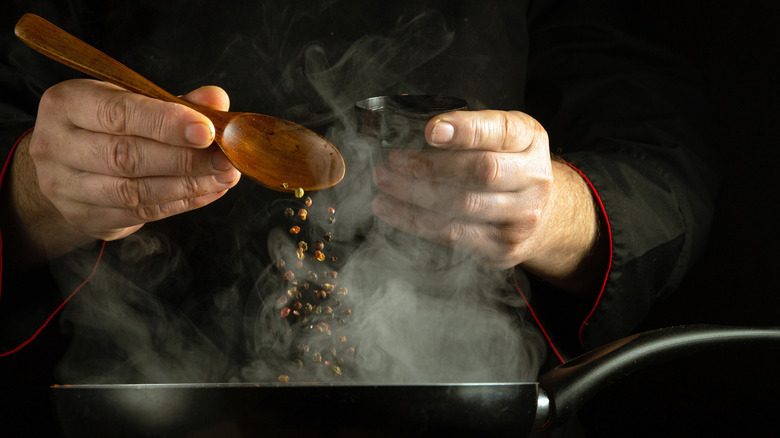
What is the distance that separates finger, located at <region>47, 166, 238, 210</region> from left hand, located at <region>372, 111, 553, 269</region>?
0.96 feet

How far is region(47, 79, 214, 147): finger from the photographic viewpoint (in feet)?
2.47

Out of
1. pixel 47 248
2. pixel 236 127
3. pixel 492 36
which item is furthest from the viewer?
pixel 492 36

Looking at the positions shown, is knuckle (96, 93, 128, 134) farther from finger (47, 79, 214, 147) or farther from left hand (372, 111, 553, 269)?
left hand (372, 111, 553, 269)

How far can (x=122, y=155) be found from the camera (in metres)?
0.82

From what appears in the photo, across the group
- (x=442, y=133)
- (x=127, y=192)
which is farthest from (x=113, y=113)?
(x=442, y=133)

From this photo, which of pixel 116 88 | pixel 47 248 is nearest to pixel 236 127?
pixel 116 88

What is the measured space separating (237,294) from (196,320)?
115mm

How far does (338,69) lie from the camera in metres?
1.29

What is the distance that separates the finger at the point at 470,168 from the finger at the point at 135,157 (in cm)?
30

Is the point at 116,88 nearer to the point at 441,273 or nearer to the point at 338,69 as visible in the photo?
the point at 338,69

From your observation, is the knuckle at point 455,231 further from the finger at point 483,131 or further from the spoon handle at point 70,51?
the spoon handle at point 70,51

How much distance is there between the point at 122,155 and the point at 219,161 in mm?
150

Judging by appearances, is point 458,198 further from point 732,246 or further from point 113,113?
point 732,246

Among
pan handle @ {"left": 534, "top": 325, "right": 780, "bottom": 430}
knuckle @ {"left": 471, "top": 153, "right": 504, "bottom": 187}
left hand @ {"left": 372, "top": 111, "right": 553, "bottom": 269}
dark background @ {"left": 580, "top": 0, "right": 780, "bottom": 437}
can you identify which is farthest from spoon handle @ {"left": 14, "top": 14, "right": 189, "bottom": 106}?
dark background @ {"left": 580, "top": 0, "right": 780, "bottom": 437}
